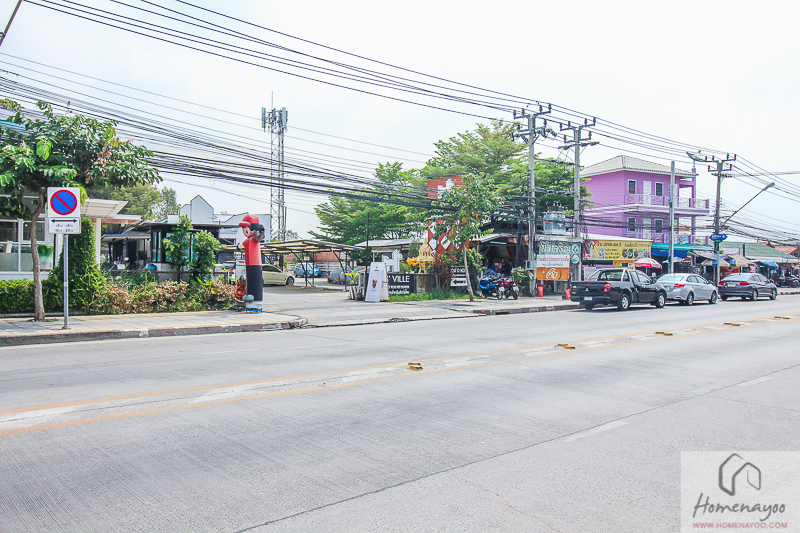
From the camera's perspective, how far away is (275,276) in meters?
39.7

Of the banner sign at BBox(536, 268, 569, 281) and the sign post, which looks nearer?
the sign post

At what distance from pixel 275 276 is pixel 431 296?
15.7 m

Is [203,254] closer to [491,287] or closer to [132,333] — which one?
[132,333]

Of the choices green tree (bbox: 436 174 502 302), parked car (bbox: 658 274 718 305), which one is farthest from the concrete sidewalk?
parked car (bbox: 658 274 718 305)

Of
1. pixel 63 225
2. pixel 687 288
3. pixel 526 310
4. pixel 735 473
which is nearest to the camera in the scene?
pixel 735 473

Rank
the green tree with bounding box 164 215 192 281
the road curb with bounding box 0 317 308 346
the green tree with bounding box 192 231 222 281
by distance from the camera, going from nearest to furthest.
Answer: the road curb with bounding box 0 317 308 346
the green tree with bounding box 164 215 192 281
the green tree with bounding box 192 231 222 281

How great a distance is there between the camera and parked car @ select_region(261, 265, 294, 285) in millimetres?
39125

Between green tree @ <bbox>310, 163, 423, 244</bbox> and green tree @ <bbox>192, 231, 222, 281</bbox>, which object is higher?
green tree @ <bbox>310, 163, 423, 244</bbox>

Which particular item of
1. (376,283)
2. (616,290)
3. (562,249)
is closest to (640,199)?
(562,249)

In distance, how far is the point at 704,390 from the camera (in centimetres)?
805

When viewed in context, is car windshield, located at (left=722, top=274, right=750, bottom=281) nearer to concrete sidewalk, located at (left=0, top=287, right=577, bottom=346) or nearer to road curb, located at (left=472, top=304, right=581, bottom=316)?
road curb, located at (left=472, top=304, right=581, bottom=316)

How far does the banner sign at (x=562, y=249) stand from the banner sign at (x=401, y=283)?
23.3 ft

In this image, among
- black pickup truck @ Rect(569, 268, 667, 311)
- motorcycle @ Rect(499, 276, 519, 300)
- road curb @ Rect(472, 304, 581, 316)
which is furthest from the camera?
motorcycle @ Rect(499, 276, 519, 300)

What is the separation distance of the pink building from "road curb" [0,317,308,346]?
38.8 m
